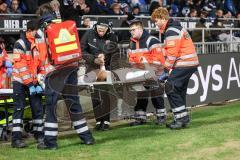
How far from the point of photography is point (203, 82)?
14828 millimetres

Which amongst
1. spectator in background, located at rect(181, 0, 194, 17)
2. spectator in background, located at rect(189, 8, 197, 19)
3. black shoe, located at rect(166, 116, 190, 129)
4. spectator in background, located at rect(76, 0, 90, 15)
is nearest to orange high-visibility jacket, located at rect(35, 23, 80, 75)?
black shoe, located at rect(166, 116, 190, 129)

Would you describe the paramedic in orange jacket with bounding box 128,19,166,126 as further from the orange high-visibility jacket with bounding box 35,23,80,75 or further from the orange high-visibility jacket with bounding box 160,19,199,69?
the orange high-visibility jacket with bounding box 35,23,80,75

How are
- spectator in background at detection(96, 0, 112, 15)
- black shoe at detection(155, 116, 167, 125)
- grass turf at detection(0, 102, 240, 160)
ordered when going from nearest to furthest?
grass turf at detection(0, 102, 240, 160) < black shoe at detection(155, 116, 167, 125) < spectator in background at detection(96, 0, 112, 15)

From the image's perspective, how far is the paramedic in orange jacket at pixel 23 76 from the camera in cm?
952

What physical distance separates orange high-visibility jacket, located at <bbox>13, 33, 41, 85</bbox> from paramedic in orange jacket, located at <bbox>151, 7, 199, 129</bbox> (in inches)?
99.1

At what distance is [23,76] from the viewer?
31.2ft

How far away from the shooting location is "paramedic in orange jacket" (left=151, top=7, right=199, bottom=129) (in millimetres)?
10703

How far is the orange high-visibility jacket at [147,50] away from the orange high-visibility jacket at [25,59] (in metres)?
2.55

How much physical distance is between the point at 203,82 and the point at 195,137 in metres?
5.21

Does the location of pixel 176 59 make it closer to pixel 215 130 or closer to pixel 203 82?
pixel 215 130

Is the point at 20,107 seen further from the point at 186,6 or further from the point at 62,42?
the point at 186,6

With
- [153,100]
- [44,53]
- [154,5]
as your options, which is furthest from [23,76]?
[154,5]

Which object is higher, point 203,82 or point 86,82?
point 86,82

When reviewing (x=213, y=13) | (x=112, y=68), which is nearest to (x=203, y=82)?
(x=112, y=68)
